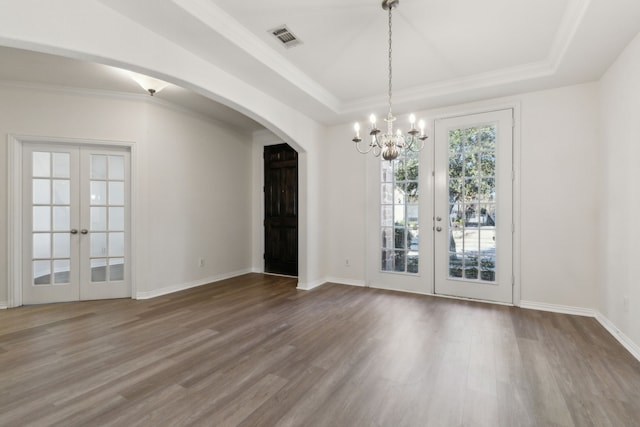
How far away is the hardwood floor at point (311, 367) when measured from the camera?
1803 millimetres

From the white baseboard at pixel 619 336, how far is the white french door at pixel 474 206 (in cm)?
86

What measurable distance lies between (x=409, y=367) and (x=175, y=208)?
158 inches

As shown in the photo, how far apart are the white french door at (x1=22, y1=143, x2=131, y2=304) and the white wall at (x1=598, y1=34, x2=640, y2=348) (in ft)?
18.9

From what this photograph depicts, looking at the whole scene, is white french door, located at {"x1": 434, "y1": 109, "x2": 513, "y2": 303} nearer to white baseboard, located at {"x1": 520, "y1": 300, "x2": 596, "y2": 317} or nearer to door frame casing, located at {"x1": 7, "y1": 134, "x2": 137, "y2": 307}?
white baseboard, located at {"x1": 520, "y1": 300, "x2": 596, "y2": 317}

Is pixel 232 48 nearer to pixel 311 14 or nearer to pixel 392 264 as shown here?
pixel 311 14

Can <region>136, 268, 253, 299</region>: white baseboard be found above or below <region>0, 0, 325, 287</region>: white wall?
below

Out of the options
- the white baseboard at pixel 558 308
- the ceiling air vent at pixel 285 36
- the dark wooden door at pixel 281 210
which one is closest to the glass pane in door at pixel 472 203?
the white baseboard at pixel 558 308

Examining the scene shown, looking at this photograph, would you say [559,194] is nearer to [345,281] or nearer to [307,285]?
[345,281]

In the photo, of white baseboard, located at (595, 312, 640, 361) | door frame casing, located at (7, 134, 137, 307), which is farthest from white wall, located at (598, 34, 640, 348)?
door frame casing, located at (7, 134, 137, 307)

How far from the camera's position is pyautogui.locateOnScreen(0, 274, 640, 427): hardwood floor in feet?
5.91

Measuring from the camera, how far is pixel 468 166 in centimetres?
405

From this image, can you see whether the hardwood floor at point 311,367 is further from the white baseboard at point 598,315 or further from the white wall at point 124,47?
the white wall at point 124,47

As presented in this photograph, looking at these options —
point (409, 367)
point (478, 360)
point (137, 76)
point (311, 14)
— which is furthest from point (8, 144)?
point (478, 360)

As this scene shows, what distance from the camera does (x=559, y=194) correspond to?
3.54 m
